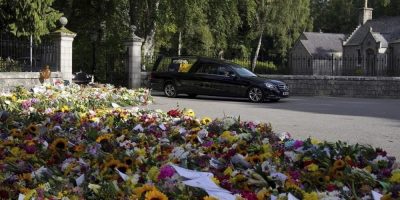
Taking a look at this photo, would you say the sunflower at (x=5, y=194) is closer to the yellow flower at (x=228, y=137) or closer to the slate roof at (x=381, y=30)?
the yellow flower at (x=228, y=137)

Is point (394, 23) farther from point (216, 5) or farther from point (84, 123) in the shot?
point (84, 123)

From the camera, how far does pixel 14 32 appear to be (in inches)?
824

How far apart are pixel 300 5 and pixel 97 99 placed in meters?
35.0

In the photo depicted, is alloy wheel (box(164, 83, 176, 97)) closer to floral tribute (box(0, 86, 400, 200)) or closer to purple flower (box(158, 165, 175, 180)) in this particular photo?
floral tribute (box(0, 86, 400, 200))

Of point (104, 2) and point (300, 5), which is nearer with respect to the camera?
point (104, 2)

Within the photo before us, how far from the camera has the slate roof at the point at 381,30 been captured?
5477 cm

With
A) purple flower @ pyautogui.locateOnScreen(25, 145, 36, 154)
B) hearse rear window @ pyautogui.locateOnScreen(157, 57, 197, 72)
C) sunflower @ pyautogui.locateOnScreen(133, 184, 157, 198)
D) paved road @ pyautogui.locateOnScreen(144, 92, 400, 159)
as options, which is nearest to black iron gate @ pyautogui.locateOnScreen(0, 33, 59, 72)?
hearse rear window @ pyautogui.locateOnScreen(157, 57, 197, 72)

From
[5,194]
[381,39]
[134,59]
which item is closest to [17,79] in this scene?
[134,59]

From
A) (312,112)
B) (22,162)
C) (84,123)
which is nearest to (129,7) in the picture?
(312,112)

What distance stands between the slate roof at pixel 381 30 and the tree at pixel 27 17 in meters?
39.8

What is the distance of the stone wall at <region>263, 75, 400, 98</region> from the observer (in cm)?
2373

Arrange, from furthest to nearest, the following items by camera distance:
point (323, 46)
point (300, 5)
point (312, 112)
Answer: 1. point (323, 46)
2. point (300, 5)
3. point (312, 112)

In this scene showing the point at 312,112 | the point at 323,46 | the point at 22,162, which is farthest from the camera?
the point at 323,46

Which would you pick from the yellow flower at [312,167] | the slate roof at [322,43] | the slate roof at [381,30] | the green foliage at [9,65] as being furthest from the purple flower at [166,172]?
the slate roof at [322,43]
